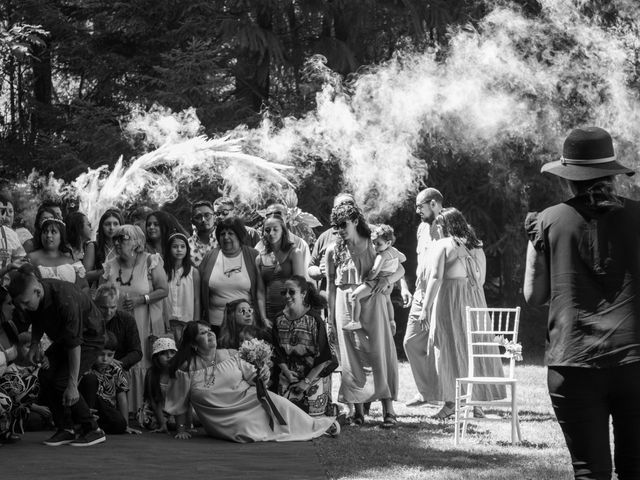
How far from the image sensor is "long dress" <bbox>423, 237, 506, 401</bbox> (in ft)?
32.5

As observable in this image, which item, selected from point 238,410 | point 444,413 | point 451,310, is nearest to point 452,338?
point 451,310

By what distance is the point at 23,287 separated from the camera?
7.29 meters

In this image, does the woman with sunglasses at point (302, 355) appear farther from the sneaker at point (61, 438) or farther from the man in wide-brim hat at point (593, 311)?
the man in wide-brim hat at point (593, 311)

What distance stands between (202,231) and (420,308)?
2.20 m

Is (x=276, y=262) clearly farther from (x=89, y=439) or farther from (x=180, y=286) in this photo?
(x=89, y=439)

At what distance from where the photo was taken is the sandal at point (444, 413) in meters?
9.71

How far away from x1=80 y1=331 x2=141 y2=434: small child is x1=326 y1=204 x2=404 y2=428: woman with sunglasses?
6.02ft

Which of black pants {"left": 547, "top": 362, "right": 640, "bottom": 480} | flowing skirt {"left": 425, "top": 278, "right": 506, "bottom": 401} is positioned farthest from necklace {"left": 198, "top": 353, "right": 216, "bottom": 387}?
black pants {"left": 547, "top": 362, "right": 640, "bottom": 480}

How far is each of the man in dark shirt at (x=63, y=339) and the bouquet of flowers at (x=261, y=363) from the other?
1.11 meters

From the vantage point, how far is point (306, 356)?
29.3 ft

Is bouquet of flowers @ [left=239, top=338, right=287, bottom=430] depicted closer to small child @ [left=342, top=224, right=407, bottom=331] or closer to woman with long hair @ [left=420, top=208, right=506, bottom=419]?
small child @ [left=342, top=224, right=407, bottom=331]

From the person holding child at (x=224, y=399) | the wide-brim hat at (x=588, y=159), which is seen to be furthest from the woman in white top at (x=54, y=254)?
the wide-brim hat at (x=588, y=159)

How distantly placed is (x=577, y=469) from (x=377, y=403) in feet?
22.6

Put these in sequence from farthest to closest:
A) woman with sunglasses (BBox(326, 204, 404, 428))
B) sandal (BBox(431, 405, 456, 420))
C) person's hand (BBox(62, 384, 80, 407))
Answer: sandal (BBox(431, 405, 456, 420))
woman with sunglasses (BBox(326, 204, 404, 428))
person's hand (BBox(62, 384, 80, 407))
